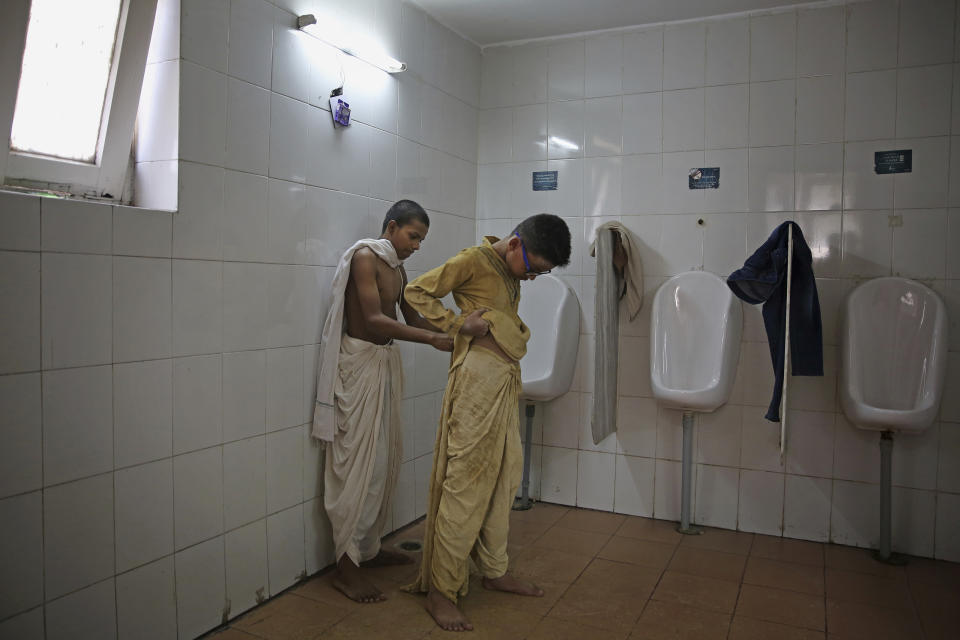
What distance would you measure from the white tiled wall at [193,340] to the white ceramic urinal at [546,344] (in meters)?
1.06

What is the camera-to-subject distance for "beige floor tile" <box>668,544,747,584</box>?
3.08 metres

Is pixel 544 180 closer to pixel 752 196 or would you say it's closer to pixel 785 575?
pixel 752 196

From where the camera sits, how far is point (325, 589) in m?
2.83

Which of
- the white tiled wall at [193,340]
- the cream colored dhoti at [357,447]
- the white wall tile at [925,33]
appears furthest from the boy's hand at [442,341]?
the white wall tile at [925,33]

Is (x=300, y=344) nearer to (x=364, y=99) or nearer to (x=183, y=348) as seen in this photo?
(x=183, y=348)

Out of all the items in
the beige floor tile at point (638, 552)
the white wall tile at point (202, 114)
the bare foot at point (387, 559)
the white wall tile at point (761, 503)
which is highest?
the white wall tile at point (202, 114)

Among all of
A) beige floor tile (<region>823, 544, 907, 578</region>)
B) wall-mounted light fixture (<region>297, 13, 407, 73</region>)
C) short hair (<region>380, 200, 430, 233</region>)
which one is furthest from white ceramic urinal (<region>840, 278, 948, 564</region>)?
wall-mounted light fixture (<region>297, 13, 407, 73</region>)

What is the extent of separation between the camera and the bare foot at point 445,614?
2508mm

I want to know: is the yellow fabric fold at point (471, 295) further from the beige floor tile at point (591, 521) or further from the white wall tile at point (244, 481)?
the beige floor tile at point (591, 521)

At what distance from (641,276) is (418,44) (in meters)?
1.67

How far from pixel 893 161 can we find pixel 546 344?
6.25 feet

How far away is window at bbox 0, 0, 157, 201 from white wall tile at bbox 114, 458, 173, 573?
899 mm

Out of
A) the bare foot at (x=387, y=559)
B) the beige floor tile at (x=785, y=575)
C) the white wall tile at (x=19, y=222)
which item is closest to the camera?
the white wall tile at (x=19, y=222)

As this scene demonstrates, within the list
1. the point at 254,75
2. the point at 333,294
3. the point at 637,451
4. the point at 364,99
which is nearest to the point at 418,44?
the point at 364,99
